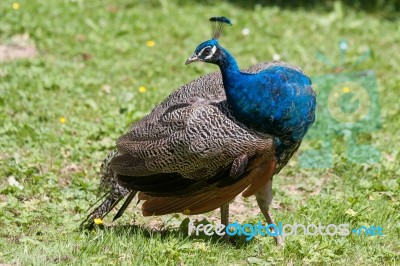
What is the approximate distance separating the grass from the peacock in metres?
0.29

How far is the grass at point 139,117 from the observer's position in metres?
4.28

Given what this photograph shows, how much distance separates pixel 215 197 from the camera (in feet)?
13.8

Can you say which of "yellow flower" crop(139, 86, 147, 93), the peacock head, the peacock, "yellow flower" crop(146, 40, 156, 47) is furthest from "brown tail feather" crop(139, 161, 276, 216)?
"yellow flower" crop(146, 40, 156, 47)

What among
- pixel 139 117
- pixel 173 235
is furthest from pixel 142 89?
pixel 173 235

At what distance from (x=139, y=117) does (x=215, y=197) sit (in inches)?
86.5

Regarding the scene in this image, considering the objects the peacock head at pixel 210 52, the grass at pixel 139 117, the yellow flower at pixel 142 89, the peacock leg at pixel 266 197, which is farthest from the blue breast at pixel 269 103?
the yellow flower at pixel 142 89

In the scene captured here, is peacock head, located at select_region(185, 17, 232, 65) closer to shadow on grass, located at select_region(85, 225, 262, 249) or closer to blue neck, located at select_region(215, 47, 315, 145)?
blue neck, located at select_region(215, 47, 315, 145)

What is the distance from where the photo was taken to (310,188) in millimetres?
5422

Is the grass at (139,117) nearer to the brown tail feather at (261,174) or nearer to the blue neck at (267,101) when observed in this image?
the brown tail feather at (261,174)

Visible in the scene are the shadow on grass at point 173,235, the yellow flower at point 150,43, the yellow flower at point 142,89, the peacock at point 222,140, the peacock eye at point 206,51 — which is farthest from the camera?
the yellow flower at point 150,43

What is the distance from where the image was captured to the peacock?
4.12 meters

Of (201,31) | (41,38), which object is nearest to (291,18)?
(201,31)

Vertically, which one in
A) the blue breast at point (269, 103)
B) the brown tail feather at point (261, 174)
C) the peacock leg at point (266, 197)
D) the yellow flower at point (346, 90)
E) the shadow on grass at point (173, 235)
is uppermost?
the blue breast at point (269, 103)

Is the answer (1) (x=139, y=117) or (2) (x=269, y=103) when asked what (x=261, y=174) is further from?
(1) (x=139, y=117)
